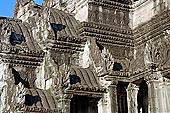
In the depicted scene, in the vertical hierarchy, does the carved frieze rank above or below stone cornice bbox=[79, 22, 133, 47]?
above

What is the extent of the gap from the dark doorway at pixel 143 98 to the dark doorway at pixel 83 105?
2.82m

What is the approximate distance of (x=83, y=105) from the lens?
20938 mm

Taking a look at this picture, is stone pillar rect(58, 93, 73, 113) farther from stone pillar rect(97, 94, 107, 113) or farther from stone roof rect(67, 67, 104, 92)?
stone pillar rect(97, 94, 107, 113)

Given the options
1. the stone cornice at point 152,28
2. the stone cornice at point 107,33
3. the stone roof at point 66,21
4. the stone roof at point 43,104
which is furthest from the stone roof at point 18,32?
the stone cornice at point 152,28

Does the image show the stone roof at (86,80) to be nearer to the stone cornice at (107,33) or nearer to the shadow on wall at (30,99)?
the shadow on wall at (30,99)

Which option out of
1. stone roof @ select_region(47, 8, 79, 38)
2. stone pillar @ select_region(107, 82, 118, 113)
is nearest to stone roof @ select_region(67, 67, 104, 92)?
stone pillar @ select_region(107, 82, 118, 113)

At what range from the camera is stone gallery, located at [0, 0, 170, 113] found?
60.4ft

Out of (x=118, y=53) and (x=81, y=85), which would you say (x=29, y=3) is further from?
(x=81, y=85)

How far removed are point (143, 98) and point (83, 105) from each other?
3687mm

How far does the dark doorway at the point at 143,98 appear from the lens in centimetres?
2185

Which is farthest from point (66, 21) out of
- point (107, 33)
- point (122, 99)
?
point (122, 99)

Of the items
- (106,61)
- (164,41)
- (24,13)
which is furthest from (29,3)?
(164,41)

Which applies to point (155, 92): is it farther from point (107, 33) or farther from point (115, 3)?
point (115, 3)

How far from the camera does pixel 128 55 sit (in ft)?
76.9
